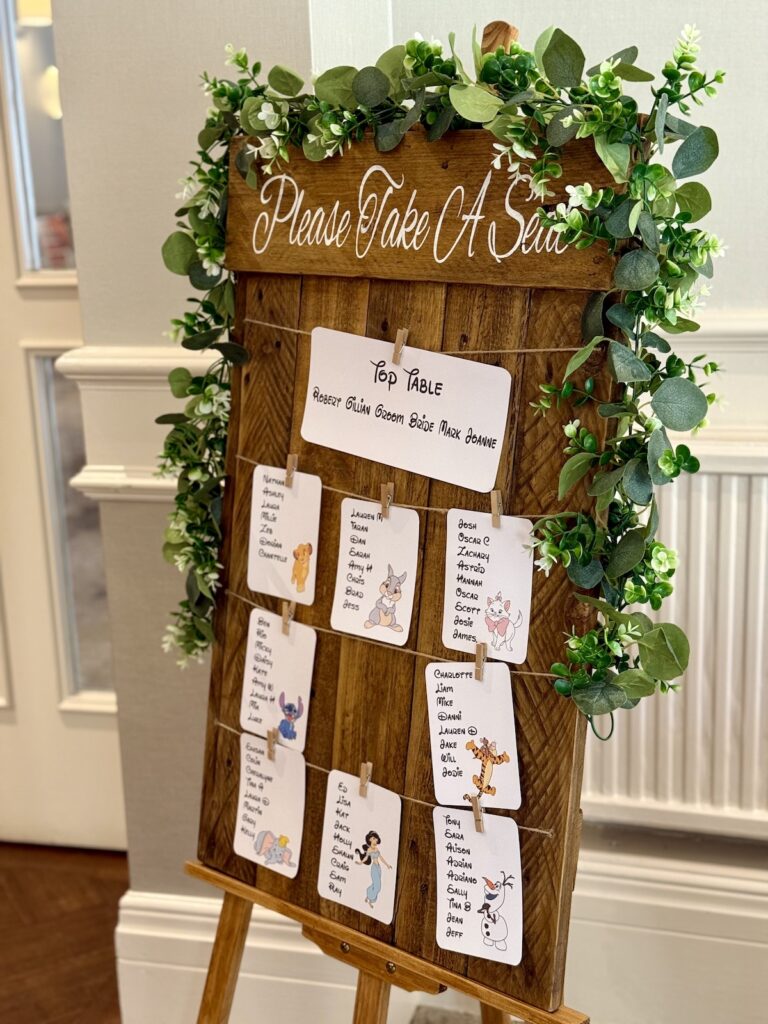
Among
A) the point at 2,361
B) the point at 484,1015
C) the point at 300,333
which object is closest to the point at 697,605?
the point at 484,1015

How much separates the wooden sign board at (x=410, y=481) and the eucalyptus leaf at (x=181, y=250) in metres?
0.09

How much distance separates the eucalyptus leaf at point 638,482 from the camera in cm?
107

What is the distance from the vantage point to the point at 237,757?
4.78 ft

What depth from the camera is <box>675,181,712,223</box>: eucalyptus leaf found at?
3.51 feet

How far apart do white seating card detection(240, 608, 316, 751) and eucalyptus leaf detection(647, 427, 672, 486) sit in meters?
0.48

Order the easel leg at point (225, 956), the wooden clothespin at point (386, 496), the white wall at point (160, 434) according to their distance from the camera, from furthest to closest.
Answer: the white wall at point (160, 434) → the easel leg at point (225, 956) → the wooden clothespin at point (386, 496)

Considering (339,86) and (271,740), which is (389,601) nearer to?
(271,740)

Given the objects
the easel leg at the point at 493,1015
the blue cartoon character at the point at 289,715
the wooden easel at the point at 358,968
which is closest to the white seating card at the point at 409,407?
the blue cartoon character at the point at 289,715

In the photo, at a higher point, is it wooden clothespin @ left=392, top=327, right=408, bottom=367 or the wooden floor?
wooden clothespin @ left=392, top=327, right=408, bottom=367

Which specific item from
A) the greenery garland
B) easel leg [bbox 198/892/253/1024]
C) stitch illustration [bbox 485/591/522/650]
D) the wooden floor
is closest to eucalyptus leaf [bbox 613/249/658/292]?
the greenery garland

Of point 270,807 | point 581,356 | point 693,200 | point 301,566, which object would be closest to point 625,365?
point 581,356

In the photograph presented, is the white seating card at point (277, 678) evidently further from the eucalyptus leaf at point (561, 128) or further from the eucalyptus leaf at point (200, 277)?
the eucalyptus leaf at point (561, 128)

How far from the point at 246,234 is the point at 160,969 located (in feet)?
4.52

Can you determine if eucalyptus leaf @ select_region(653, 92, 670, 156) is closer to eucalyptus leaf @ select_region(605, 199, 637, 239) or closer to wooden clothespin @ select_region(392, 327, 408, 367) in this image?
eucalyptus leaf @ select_region(605, 199, 637, 239)
